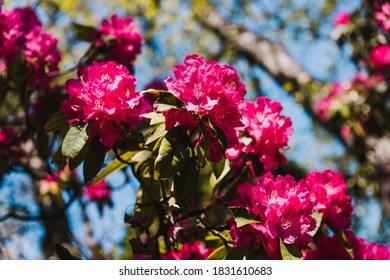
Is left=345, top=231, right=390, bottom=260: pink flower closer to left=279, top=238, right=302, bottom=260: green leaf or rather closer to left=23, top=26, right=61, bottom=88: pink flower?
left=279, top=238, right=302, bottom=260: green leaf

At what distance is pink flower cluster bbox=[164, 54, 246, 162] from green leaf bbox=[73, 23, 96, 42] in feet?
4.15

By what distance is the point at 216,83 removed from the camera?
1.37m

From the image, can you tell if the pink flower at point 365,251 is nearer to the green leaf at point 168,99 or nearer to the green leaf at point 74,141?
the green leaf at point 168,99

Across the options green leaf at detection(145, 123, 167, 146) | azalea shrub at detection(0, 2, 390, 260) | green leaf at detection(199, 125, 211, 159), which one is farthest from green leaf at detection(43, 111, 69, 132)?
green leaf at detection(199, 125, 211, 159)

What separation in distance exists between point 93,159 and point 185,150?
0.30 meters

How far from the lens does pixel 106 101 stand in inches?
56.6

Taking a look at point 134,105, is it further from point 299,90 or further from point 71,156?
point 299,90

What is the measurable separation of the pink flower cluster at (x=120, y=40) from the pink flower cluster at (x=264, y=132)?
0.97 metres

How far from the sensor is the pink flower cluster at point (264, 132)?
66.8 inches

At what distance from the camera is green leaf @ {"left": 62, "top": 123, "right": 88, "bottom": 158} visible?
1.42 m

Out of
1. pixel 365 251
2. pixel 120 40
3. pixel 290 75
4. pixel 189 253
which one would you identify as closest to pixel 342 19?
pixel 290 75

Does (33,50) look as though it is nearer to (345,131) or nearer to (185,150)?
(185,150)

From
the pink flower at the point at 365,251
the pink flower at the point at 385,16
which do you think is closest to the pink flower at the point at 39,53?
the pink flower at the point at 365,251
